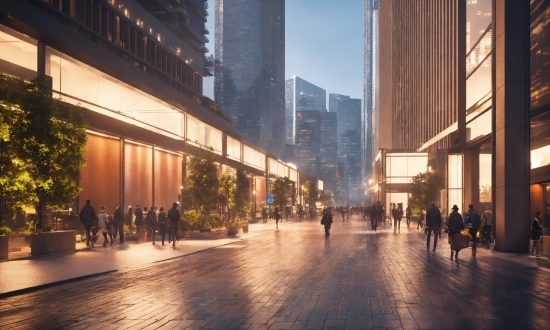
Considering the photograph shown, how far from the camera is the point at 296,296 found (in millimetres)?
11406

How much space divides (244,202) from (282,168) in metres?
58.5

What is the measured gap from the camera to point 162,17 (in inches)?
2995

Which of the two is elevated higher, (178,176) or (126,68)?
(126,68)

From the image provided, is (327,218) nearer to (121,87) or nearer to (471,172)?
(471,172)

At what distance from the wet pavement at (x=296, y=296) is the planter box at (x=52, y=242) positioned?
3371 millimetres

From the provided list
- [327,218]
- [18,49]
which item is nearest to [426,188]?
[327,218]

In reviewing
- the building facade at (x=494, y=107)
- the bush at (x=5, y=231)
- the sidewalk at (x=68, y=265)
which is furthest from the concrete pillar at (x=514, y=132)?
the bush at (x=5, y=231)

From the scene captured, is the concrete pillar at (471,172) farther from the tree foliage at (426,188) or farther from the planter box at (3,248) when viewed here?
the planter box at (3,248)

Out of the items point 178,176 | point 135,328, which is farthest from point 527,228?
point 178,176

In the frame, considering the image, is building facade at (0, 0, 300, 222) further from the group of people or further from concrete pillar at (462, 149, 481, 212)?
concrete pillar at (462, 149, 481, 212)

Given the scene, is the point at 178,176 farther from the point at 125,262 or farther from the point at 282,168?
the point at 282,168

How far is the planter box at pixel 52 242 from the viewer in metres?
21.5

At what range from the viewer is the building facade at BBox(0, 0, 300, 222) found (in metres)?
26.6

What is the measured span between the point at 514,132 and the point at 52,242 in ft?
58.3
